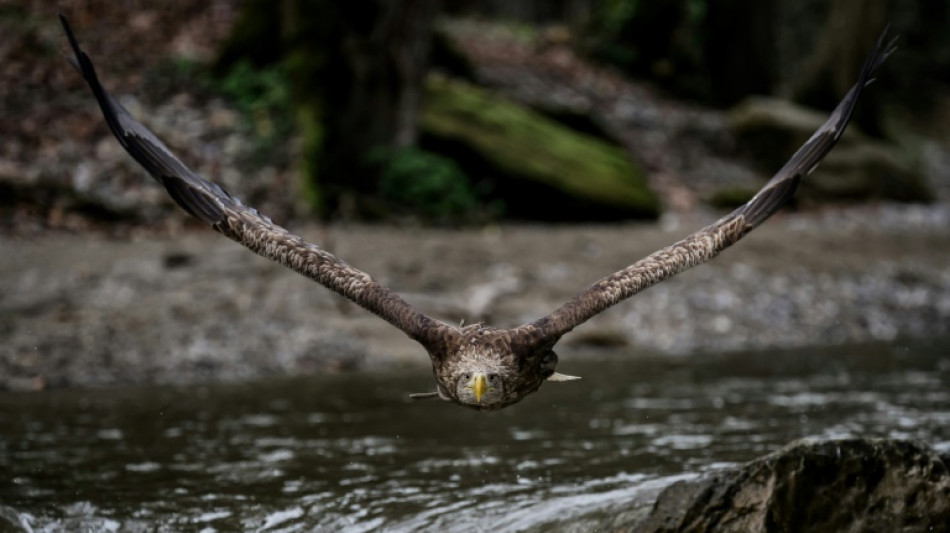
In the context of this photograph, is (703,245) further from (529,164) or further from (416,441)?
(529,164)

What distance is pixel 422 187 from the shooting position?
15586 mm

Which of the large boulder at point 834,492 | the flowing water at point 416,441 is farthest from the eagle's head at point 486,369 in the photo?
the large boulder at point 834,492

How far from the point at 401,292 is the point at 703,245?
237 inches

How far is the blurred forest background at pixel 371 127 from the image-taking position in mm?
15227

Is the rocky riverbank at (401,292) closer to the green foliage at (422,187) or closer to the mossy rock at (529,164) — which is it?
the green foliage at (422,187)

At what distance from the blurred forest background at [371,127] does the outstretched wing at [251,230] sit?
245 inches

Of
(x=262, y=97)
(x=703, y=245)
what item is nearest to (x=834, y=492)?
(x=703, y=245)

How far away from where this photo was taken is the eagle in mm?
6449

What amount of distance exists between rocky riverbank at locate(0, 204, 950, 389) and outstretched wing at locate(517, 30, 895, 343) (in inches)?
195

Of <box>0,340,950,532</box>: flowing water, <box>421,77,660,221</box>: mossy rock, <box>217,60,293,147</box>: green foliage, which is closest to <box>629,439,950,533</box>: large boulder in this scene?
<box>0,340,950,532</box>: flowing water

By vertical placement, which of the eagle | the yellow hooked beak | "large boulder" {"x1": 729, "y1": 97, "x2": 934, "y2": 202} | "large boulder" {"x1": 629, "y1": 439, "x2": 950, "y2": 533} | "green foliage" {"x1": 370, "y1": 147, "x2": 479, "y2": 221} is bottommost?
"large boulder" {"x1": 629, "y1": 439, "x2": 950, "y2": 533}

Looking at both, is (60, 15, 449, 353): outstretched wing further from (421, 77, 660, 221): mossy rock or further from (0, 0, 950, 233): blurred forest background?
(421, 77, 660, 221): mossy rock

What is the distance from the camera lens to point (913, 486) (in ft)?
18.3

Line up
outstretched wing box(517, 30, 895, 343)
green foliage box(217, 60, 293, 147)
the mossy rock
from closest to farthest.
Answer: outstretched wing box(517, 30, 895, 343) → green foliage box(217, 60, 293, 147) → the mossy rock
